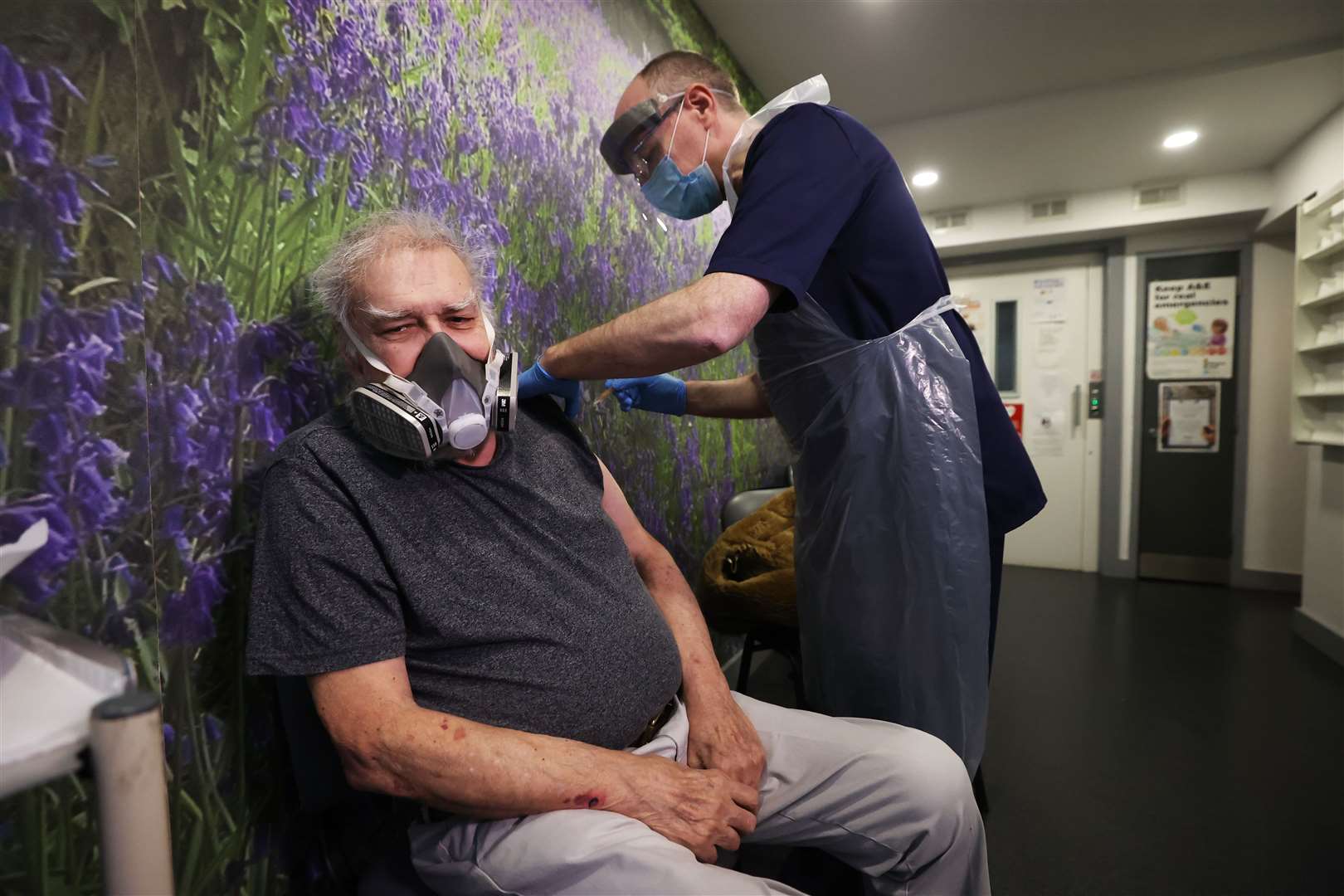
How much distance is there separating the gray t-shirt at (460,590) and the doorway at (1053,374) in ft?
13.6

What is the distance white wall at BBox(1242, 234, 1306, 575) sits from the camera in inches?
151

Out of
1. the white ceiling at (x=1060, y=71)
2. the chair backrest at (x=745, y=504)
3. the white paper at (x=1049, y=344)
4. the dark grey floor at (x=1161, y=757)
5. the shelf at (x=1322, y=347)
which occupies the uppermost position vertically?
the white ceiling at (x=1060, y=71)

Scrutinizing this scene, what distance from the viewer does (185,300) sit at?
0.81 meters

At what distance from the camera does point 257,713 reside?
3.00 feet

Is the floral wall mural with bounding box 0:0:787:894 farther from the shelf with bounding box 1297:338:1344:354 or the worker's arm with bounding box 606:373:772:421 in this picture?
the shelf with bounding box 1297:338:1344:354

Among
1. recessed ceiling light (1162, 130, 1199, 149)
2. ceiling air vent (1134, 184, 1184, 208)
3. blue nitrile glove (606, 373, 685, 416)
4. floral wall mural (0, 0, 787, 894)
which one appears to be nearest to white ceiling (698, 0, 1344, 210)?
recessed ceiling light (1162, 130, 1199, 149)

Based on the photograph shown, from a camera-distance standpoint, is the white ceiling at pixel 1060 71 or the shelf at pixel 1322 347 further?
the shelf at pixel 1322 347

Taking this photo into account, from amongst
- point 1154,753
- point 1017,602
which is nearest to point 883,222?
point 1154,753

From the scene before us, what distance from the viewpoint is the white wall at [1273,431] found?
385 centimetres

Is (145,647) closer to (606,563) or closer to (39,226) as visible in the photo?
(39,226)

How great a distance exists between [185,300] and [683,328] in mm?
646


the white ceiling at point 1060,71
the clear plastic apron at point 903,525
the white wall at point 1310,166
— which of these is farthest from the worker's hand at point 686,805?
the white wall at point 1310,166

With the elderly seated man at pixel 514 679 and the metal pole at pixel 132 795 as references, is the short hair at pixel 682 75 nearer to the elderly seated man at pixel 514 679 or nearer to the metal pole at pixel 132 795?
the elderly seated man at pixel 514 679

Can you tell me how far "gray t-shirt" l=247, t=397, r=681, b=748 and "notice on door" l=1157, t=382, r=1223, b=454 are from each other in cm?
451
